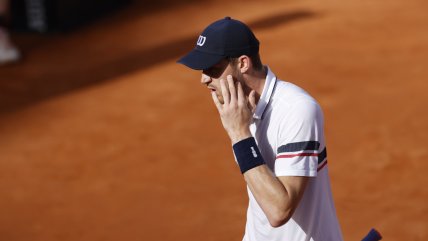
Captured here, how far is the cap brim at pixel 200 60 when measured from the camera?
353 cm

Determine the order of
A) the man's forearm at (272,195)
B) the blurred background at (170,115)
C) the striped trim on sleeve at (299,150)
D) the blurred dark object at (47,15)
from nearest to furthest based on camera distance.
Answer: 1. the man's forearm at (272,195)
2. the striped trim on sleeve at (299,150)
3. the blurred background at (170,115)
4. the blurred dark object at (47,15)

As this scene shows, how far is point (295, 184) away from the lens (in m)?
3.39

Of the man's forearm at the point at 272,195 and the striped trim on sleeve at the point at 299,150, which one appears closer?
the man's forearm at the point at 272,195

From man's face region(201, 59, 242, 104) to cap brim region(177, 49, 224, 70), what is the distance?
0.03 m

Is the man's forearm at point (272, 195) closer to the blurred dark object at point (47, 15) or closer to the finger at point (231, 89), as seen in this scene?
the finger at point (231, 89)

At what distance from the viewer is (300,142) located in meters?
3.43

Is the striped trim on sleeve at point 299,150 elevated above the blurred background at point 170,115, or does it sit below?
above

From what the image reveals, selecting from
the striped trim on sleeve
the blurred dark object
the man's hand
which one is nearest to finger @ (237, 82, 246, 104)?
the man's hand

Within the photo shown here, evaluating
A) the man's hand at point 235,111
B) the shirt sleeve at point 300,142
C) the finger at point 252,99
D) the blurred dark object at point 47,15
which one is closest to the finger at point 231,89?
the man's hand at point 235,111

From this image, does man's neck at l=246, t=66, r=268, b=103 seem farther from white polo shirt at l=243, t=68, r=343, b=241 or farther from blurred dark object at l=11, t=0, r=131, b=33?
blurred dark object at l=11, t=0, r=131, b=33

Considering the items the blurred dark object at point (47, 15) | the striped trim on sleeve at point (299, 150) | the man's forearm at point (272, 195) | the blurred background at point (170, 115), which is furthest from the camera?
the blurred dark object at point (47, 15)

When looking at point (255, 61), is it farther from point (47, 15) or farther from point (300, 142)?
point (47, 15)

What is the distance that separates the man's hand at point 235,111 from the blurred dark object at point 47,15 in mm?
8726

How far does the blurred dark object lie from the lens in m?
11.9
